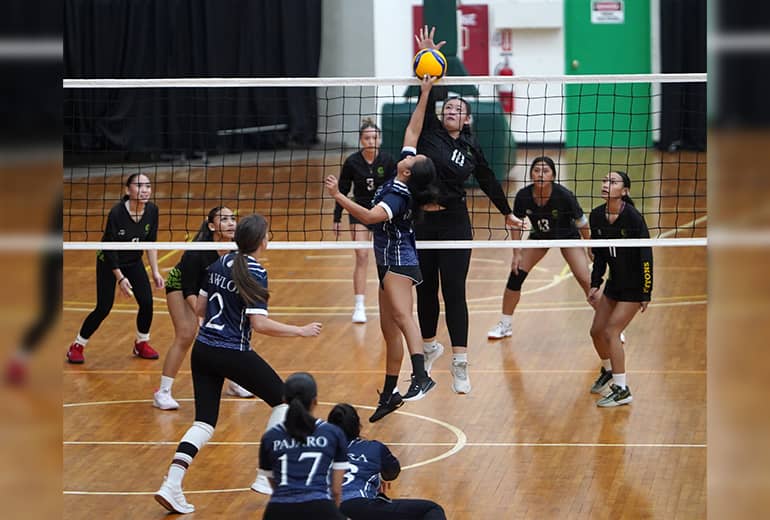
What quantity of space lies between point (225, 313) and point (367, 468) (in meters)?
1.17

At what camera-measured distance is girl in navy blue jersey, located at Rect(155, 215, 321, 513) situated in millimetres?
5625

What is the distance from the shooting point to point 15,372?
709mm

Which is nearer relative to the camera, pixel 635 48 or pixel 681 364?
pixel 681 364

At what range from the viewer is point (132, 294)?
360 inches

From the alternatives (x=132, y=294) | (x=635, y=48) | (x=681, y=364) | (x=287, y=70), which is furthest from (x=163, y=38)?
(x=681, y=364)

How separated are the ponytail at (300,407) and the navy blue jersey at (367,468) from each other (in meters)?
0.86

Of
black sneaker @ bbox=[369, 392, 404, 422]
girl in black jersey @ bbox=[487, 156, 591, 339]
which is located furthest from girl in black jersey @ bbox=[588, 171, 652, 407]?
black sneaker @ bbox=[369, 392, 404, 422]

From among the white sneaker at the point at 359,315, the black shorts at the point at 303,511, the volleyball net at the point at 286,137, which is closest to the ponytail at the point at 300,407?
the black shorts at the point at 303,511

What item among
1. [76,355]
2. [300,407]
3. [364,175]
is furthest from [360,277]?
[300,407]

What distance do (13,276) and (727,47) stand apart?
0.46 m

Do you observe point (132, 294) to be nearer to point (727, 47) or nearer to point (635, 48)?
point (727, 47)

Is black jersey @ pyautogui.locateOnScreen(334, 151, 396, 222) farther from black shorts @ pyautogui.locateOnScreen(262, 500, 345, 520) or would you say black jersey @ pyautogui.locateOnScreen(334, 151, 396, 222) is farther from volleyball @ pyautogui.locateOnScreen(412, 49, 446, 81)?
black shorts @ pyautogui.locateOnScreen(262, 500, 345, 520)

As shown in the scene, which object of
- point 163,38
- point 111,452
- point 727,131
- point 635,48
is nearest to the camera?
point 727,131

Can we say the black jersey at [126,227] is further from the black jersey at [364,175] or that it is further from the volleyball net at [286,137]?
the volleyball net at [286,137]
